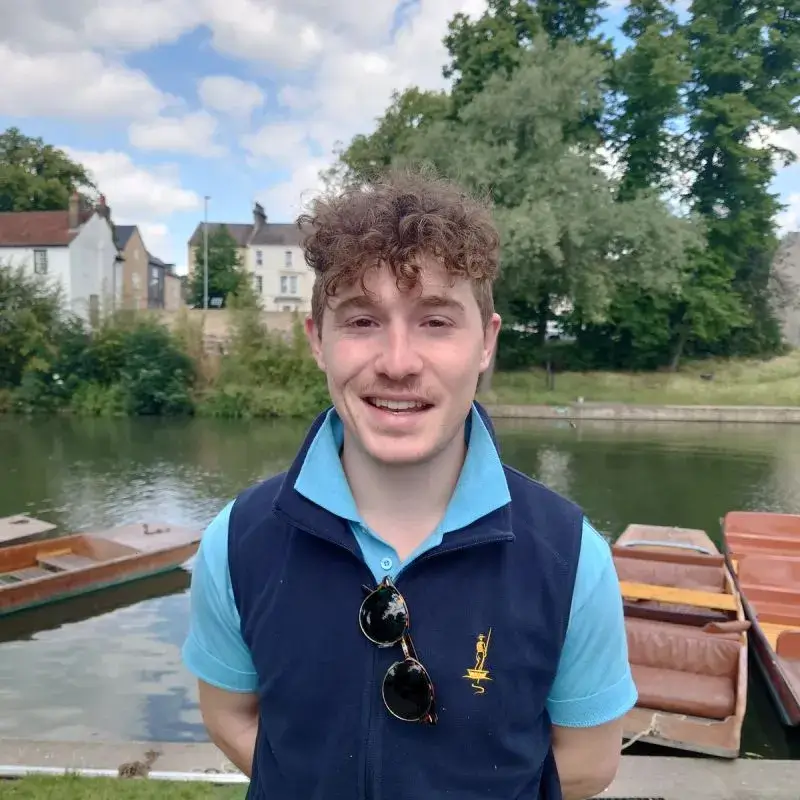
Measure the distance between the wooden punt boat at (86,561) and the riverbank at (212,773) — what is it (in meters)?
4.31

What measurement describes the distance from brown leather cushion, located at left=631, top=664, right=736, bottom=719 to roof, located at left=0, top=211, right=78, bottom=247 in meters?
35.3

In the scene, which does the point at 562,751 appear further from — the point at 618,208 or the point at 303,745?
the point at 618,208

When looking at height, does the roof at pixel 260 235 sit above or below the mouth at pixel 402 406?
above

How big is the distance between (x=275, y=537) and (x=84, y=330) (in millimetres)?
30939

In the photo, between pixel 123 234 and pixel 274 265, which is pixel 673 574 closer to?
pixel 123 234

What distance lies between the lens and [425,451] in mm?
1511

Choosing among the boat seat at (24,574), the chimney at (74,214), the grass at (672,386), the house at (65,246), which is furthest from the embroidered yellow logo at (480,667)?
the chimney at (74,214)

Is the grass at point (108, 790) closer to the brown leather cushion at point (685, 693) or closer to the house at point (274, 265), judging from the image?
the brown leather cushion at point (685, 693)

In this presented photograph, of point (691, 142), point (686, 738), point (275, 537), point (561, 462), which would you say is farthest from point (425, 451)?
point (691, 142)

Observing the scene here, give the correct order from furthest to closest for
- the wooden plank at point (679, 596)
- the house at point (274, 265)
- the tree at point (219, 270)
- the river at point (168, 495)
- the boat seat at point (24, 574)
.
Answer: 1. the house at point (274, 265)
2. the tree at point (219, 270)
3. the boat seat at point (24, 574)
4. the wooden plank at point (679, 596)
5. the river at point (168, 495)

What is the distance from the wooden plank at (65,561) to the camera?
392 inches

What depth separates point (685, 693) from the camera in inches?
240

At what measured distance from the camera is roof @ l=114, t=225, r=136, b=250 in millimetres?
43625

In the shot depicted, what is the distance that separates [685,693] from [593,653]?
5262mm
